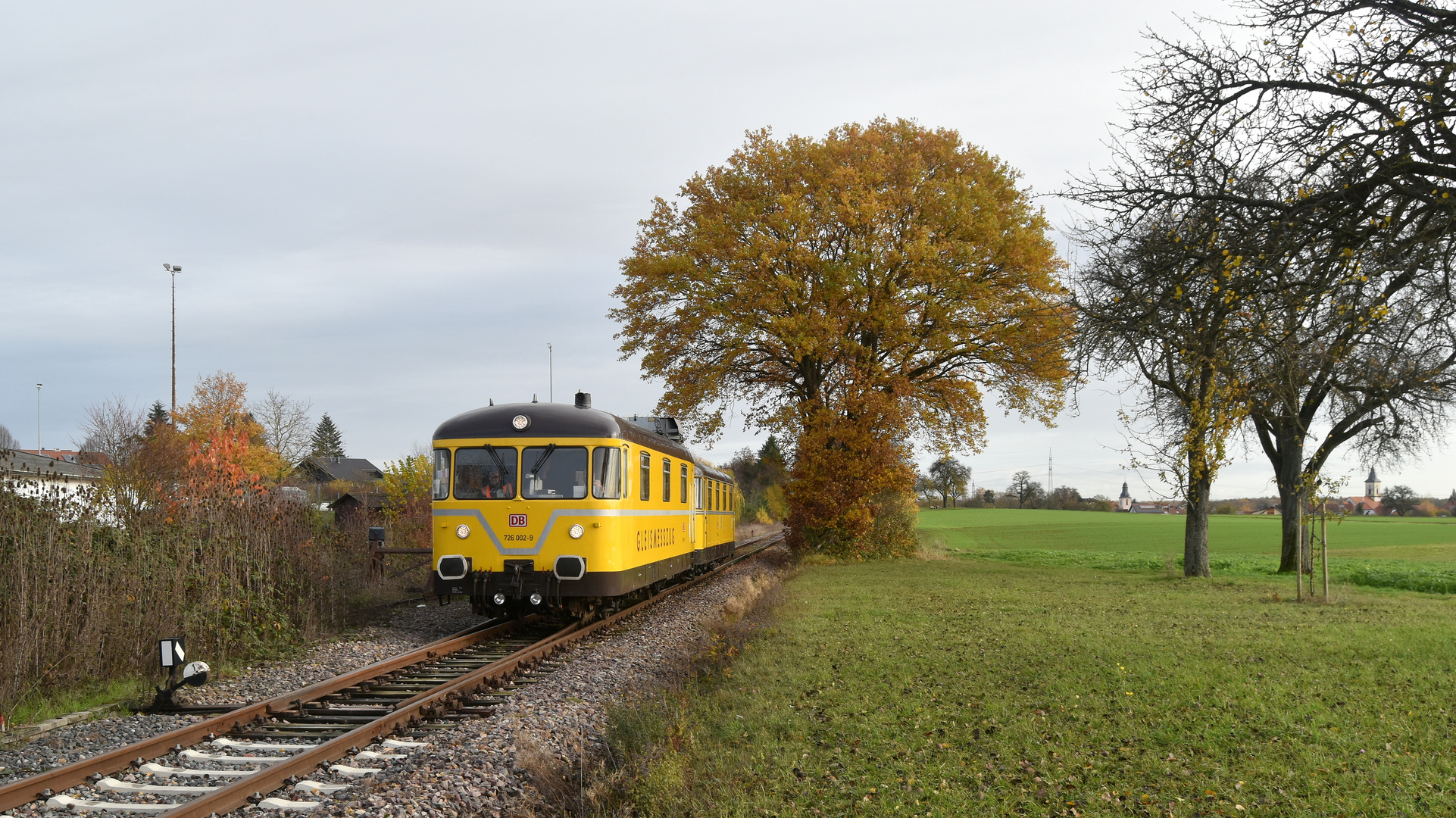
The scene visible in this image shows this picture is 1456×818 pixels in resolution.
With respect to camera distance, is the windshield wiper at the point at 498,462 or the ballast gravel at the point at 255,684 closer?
the ballast gravel at the point at 255,684

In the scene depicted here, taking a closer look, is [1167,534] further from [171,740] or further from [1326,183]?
[171,740]

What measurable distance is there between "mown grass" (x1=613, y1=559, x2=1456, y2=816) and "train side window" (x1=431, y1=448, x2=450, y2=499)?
436 centimetres

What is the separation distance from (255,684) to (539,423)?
4377 mm

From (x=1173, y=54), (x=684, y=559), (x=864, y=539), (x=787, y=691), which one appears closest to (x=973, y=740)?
(x=787, y=691)

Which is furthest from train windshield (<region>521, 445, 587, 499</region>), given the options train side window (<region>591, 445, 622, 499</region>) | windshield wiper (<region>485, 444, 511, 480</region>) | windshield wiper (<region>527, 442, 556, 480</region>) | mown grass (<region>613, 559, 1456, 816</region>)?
mown grass (<region>613, 559, 1456, 816</region>)

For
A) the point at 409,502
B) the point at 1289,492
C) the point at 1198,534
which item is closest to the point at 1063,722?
the point at 1198,534

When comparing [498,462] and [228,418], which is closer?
[498,462]

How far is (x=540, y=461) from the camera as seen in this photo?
11.7 metres

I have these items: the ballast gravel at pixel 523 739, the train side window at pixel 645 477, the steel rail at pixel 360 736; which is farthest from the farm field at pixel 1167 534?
the steel rail at pixel 360 736

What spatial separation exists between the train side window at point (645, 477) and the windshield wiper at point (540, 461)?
1499 mm

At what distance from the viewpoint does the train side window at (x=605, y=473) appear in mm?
11586

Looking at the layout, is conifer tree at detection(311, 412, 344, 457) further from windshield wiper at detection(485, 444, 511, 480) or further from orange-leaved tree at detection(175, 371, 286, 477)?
windshield wiper at detection(485, 444, 511, 480)

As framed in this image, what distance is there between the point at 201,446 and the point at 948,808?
98.9 ft

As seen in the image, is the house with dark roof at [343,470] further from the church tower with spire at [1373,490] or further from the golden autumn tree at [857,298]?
the church tower with spire at [1373,490]
